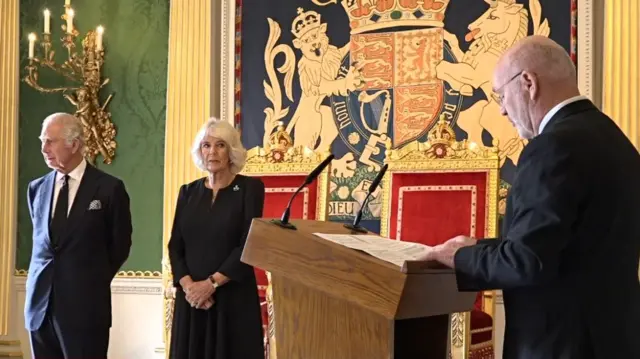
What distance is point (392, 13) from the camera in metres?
4.55

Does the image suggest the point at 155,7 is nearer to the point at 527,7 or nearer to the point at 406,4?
the point at 406,4

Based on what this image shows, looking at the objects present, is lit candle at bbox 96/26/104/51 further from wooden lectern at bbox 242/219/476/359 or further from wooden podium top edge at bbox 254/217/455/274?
wooden podium top edge at bbox 254/217/455/274

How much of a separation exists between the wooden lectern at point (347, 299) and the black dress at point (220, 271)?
3.43 ft

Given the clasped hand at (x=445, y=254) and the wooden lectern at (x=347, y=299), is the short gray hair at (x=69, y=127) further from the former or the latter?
the clasped hand at (x=445, y=254)

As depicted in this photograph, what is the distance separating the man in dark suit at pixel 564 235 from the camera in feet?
5.11

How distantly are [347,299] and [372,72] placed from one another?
9.93ft

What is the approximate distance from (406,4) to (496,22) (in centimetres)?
57

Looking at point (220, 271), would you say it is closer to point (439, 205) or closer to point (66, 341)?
point (66, 341)

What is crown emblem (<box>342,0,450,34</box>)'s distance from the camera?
176 inches

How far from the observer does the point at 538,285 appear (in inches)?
65.0

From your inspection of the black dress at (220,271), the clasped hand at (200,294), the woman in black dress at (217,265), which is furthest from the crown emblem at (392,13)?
the clasped hand at (200,294)

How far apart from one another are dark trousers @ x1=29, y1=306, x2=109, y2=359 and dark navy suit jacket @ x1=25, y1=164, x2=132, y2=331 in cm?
3

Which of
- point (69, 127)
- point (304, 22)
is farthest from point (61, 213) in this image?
point (304, 22)

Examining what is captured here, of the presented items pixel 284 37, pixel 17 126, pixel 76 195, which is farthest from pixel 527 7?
pixel 17 126
